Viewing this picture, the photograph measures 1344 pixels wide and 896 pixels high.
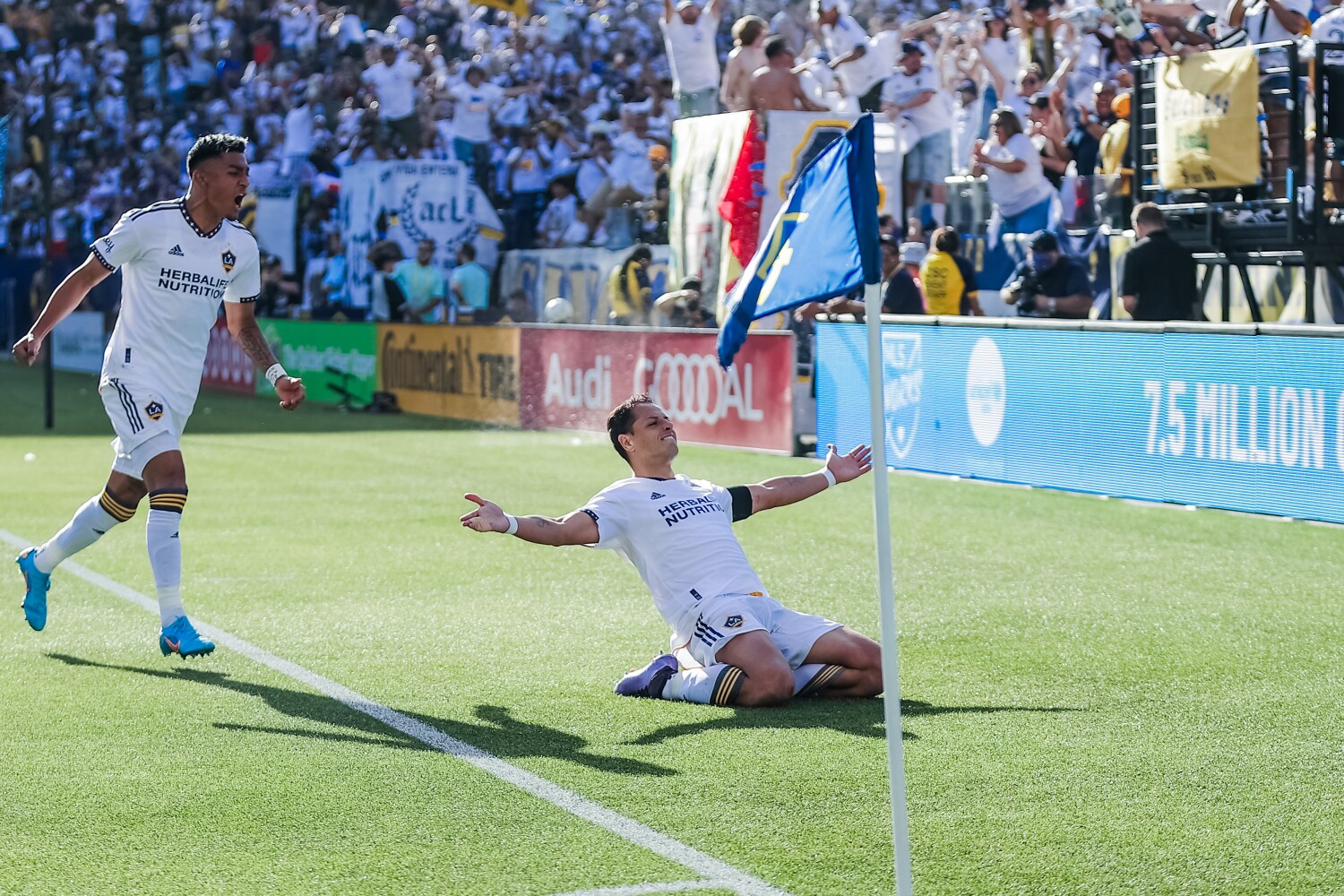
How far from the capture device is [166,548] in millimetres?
7719

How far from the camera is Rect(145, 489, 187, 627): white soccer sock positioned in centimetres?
772

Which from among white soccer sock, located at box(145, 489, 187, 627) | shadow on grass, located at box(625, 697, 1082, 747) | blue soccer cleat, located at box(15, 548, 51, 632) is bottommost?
shadow on grass, located at box(625, 697, 1082, 747)

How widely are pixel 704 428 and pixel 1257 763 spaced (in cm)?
1246

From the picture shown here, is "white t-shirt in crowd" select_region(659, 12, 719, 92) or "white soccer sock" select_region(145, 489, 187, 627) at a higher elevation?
"white t-shirt in crowd" select_region(659, 12, 719, 92)

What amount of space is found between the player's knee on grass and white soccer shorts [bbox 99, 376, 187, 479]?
2.82m

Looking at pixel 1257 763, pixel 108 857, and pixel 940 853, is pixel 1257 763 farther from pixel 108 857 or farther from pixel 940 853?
pixel 108 857

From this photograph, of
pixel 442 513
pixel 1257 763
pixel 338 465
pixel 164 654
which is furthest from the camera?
pixel 338 465

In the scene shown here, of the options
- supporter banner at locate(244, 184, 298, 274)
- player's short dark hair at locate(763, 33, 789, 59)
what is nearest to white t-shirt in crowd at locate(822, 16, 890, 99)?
player's short dark hair at locate(763, 33, 789, 59)

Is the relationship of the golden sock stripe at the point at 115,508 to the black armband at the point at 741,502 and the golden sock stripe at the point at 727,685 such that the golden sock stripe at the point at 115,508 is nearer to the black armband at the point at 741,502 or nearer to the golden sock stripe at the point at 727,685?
the black armband at the point at 741,502

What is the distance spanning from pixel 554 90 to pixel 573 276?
336 inches

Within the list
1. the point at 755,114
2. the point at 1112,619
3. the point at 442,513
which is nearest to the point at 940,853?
the point at 1112,619

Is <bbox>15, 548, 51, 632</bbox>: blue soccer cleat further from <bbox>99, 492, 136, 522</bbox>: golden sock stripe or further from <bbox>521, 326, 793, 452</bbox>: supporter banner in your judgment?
<bbox>521, 326, 793, 452</bbox>: supporter banner

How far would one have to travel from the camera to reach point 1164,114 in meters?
14.4

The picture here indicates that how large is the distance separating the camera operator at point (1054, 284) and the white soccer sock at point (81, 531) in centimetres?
977
